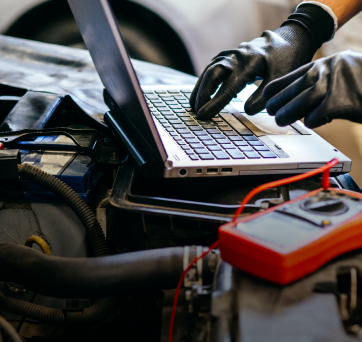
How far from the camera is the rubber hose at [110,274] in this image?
367 millimetres

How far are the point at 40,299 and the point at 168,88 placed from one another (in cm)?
56

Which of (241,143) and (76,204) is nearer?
(76,204)

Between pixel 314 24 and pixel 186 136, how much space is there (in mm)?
465

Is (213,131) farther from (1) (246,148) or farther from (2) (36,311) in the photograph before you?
(2) (36,311)

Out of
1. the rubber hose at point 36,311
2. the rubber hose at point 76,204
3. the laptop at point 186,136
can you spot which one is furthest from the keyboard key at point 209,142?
the rubber hose at point 36,311

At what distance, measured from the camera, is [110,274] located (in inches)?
14.6

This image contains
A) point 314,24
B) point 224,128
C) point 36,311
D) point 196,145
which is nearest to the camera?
point 36,311

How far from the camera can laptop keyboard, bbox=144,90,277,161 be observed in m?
0.55

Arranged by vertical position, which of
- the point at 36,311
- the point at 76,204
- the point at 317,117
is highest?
the point at 317,117

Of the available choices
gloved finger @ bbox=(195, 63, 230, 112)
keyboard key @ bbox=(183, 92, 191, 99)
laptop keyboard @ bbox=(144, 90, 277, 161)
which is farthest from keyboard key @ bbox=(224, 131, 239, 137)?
keyboard key @ bbox=(183, 92, 191, 99)

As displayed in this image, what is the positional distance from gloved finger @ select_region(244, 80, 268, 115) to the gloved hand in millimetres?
139

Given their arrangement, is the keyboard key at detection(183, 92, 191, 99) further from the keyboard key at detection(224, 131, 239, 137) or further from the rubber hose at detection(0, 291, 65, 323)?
the rubber hose at detection(0, 291, 65, 323)

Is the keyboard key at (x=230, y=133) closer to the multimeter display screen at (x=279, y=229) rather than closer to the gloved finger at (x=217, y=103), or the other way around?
the gloved finger at (x=217, y=103)

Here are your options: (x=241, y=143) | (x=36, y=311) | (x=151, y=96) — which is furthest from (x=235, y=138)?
(x=36, y=311)
